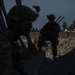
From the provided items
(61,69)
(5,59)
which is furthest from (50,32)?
(5,59)

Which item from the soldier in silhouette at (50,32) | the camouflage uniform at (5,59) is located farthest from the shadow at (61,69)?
the camouflage uniform at (5,59)

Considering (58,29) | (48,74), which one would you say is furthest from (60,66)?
(58,29)

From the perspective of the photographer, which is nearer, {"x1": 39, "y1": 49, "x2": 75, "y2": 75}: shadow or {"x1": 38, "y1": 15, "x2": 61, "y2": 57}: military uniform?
{"x1": 39, "y1": 49, "x2": 75, "y2": 75}: shadow

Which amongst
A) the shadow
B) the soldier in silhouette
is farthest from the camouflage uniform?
the soldier in silhouette

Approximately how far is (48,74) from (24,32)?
761cm

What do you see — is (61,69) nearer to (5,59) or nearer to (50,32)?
(50,32)

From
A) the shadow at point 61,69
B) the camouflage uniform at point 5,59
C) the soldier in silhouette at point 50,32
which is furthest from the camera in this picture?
the soldier in silhouette at point 50,32

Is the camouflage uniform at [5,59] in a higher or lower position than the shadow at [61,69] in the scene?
higher

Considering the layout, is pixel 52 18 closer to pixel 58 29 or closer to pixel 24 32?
pixel 58 29

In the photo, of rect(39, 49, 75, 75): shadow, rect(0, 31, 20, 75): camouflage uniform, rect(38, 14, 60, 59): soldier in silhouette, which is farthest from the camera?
rect(38, 14, 60, 59): soldier in silhouette

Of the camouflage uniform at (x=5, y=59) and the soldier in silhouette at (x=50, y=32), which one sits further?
the soldier in silhouette at (x=50, y=32)

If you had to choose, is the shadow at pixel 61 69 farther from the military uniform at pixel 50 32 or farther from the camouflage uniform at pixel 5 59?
the camouflage uniform at pixel 5 59

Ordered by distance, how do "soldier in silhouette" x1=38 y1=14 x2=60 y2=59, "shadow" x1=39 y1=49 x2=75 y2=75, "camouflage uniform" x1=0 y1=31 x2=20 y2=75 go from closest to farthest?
"camouflage uniform" x1=0 y1=31 x2=20 y2=75, "shadow" x1=39 y1=49 x2=75 y2=75, "soldier in silhouette" x1=38 y1=14 x2=60 y2=59

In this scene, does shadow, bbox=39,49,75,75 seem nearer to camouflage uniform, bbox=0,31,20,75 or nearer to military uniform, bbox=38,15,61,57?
military uniform, bbox=38,15,61,57
